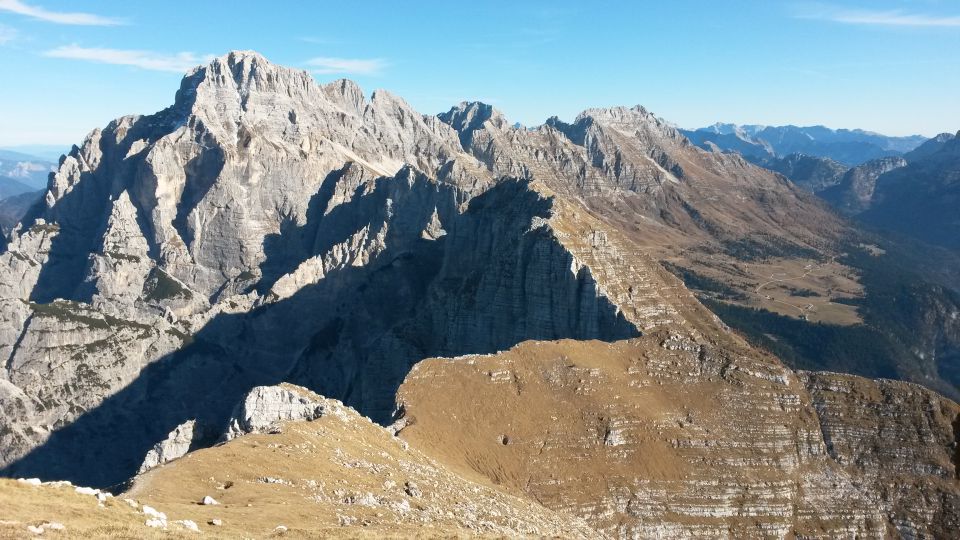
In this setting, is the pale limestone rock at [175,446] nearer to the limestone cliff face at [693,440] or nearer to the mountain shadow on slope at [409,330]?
the mountain shadow on slope at [409,330]

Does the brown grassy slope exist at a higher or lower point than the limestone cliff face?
higher

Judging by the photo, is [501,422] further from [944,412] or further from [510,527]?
[944,412]

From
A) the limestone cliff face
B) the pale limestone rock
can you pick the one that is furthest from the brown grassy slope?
the pale limestone rock

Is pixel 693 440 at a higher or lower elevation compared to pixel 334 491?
lower

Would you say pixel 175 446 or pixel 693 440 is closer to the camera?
pixel 175 446

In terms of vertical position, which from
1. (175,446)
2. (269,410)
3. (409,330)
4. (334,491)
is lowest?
(175,446)

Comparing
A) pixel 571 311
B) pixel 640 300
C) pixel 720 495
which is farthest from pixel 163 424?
pixel 720 495

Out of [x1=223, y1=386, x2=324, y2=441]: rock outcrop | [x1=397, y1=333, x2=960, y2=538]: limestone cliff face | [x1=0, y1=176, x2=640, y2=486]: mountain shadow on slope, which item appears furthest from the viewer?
[x1=0, y1=176, x2=640, y2=486]: mountain shadow on slope

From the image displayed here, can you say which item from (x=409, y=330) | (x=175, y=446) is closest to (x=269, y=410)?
(x=175, y=446)

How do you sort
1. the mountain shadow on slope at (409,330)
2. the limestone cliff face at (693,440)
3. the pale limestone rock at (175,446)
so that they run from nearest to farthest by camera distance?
the limestone cliff face at (693,440)
the pale limestone rock at (175,446)
the mountain shadow on slope at (409,330)

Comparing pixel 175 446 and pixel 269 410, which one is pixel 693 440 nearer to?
pixel 269 410

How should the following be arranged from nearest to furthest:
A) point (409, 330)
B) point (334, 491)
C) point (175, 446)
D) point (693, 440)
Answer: point (334, 491), point (175, 446), point (693, 440), point (409, 330)

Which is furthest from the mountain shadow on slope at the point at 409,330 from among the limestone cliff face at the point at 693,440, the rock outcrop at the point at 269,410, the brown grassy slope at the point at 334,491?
the brown grassy slope at the point at 334,491

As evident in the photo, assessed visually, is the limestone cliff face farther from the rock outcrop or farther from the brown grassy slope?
the rock outcrop
